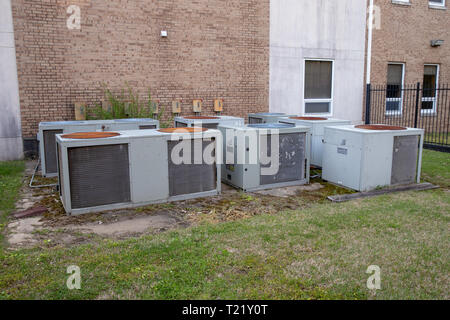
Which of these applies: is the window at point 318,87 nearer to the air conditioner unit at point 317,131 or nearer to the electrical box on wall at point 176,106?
the electrical box on wall at point 176,106

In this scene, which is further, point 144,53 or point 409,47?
point 409,47

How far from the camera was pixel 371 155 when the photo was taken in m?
6.00

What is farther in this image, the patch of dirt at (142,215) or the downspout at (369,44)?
the downspout at (369,44)

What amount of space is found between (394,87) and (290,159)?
10.3 metres

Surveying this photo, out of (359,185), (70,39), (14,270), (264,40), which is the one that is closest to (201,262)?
(14,270)

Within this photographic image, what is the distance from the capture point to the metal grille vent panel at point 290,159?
6.35 metres

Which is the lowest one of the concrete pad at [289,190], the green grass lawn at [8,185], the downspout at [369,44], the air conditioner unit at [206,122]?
the concrete pad at [289,190]

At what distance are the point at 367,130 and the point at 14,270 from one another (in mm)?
5337

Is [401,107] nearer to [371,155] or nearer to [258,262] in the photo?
[371,155]

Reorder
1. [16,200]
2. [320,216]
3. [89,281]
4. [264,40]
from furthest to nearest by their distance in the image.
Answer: [264,40] < [16,200] < [320,216] < [89,281]

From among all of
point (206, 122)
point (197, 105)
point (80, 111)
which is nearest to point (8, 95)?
point (80, 111)

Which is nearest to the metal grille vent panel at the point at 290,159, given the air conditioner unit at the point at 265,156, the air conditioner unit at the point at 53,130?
the air conditioner unit at the point at 265,156

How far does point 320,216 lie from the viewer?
4.91 meters
